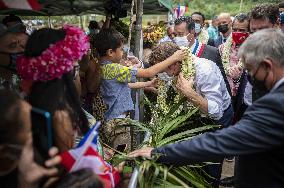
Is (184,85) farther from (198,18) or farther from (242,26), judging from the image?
(198,18)

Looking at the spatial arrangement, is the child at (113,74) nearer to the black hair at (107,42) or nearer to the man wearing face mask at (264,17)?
the black hair at (107,42)

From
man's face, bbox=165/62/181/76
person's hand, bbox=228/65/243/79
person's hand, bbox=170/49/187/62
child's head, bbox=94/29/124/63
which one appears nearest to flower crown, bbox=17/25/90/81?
person's hand, bbox=170/49/187/62

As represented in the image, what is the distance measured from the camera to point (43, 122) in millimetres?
1958

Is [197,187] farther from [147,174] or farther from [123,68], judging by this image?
[123,68]

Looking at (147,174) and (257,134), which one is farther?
(147,174)

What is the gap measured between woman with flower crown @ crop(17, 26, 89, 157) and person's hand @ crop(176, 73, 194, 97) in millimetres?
1320

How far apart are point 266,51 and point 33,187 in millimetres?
1503

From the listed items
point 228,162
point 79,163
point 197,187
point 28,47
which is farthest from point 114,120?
point 228,162

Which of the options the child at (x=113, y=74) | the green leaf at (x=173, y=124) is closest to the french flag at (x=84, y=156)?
the green leaf at (x=173, y=124)

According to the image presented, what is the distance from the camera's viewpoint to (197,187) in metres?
2.81

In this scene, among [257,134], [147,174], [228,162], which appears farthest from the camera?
[228,162]

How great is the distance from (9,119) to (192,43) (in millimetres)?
4293

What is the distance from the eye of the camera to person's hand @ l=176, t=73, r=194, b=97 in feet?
11.0

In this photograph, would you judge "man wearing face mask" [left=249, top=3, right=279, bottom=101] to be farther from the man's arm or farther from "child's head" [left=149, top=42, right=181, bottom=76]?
the man's arm
